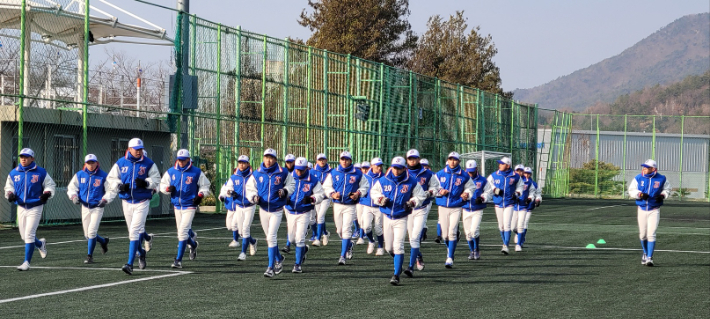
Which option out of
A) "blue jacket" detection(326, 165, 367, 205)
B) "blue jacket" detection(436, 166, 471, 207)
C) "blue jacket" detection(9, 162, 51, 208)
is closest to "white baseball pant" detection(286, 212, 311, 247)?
"blue jacket" detection(436, 166, 471, 207)

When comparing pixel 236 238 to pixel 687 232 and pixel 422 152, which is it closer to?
pixel 687 232

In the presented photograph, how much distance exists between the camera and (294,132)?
37.0 m

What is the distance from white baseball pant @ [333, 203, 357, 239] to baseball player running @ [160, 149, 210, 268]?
3.08 metres

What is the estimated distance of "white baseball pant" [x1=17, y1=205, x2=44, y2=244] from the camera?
51.4 feet

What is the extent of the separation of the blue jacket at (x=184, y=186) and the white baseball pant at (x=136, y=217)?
2.19 ft

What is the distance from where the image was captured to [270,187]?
50.4ft

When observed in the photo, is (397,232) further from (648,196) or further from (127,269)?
(648,196)

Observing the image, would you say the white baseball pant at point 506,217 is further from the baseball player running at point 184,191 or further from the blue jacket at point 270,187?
the baseball player running at point 184,191

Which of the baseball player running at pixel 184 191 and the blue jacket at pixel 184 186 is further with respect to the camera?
the blue jacket at pixel 184 186

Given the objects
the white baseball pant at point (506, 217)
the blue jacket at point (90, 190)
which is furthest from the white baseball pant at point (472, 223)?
the blue jacket at point (90, 190)

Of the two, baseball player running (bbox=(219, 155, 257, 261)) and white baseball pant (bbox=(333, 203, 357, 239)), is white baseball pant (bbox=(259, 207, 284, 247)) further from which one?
white baseball pant (bbox=(333, 203, 357, 239))

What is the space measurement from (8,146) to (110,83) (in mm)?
4318

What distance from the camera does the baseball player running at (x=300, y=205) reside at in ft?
51.4

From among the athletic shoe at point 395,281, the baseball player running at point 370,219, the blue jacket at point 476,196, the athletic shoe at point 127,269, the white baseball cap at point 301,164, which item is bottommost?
the athletic shoe at point 395,281
